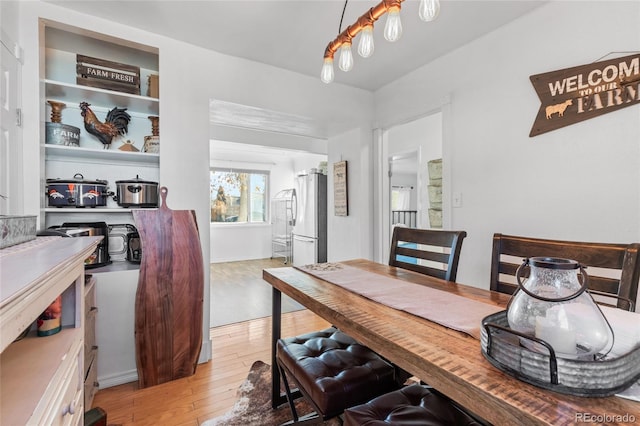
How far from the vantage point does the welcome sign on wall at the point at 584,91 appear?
5.07ft

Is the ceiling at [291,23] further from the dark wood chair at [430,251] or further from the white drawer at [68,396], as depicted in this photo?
the white drawer at [68,396]

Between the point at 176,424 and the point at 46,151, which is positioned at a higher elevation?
the point at 46,151

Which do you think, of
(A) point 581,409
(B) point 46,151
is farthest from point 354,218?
(A) point 581,409

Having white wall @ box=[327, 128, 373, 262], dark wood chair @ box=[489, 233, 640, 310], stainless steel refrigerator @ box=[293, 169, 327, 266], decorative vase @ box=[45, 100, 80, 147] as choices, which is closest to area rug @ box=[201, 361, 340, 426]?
dark wood chair @ box=[489, 233, 640, 310]

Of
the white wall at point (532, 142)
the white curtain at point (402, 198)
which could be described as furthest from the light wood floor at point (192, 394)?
the white curtain at point (402, 198)

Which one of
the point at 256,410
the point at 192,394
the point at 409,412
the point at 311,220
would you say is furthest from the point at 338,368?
the point at 311,220

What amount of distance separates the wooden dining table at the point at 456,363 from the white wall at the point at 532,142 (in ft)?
3.44

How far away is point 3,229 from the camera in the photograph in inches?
38.4

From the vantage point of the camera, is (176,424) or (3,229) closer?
(3,229)

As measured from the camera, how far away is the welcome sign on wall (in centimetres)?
154

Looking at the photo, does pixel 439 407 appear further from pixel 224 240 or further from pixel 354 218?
pixel 224 240

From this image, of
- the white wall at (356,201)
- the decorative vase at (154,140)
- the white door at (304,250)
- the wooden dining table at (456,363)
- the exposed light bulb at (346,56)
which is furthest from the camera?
the white door at (304,250)

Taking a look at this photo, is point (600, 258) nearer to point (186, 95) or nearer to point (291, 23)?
point (291, 23)

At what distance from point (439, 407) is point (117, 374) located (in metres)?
2.08
